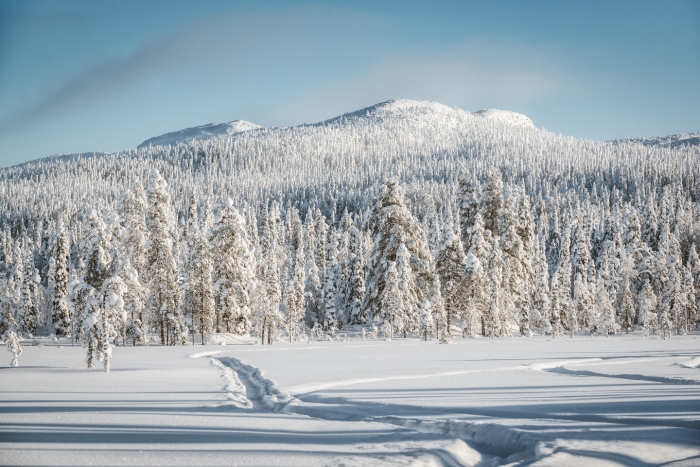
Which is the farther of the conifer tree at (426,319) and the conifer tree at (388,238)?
the conifer tree at (388,238)

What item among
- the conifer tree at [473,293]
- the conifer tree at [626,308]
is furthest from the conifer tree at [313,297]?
the conifer tree at [626,308]

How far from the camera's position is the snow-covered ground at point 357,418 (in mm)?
6293

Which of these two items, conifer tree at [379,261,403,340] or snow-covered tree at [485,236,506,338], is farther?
snow-covered tree at [485,236,506,338]

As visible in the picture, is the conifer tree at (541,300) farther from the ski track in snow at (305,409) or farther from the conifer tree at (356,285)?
the ski track in snow at (305,409)

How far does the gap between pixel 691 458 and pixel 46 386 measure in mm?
14579

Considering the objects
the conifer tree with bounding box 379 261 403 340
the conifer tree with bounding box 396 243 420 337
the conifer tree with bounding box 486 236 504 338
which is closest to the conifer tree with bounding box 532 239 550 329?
the conifer tree with bounding box 486 236 504 338

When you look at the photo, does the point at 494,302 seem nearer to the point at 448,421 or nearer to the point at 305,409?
the point at 305,409

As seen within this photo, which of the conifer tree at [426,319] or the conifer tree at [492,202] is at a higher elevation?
the conifer tree at [492,202]

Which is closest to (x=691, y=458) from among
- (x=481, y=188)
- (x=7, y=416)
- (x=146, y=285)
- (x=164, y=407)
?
(x=164, y=407)

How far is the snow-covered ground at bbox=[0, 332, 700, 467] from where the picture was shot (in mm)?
6293

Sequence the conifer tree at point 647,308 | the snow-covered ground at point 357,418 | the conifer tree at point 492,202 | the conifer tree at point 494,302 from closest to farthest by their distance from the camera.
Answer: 1. the snow-covered ground at point 357,418
2. the conifer tree at point 494,302
3. the conifer tree at point 492,202
4. the conifer tree at point 647,308

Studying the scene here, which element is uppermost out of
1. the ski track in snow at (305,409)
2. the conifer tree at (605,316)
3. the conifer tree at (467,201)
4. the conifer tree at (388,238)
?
the conifer tree at (467,201)

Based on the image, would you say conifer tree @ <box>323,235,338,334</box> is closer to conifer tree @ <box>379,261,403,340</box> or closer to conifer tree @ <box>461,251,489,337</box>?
conifer tree @ <box>379,261,403,340</box>

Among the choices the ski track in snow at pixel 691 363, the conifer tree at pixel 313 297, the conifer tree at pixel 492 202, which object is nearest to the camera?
the ski track in snow at pixel 691 363
